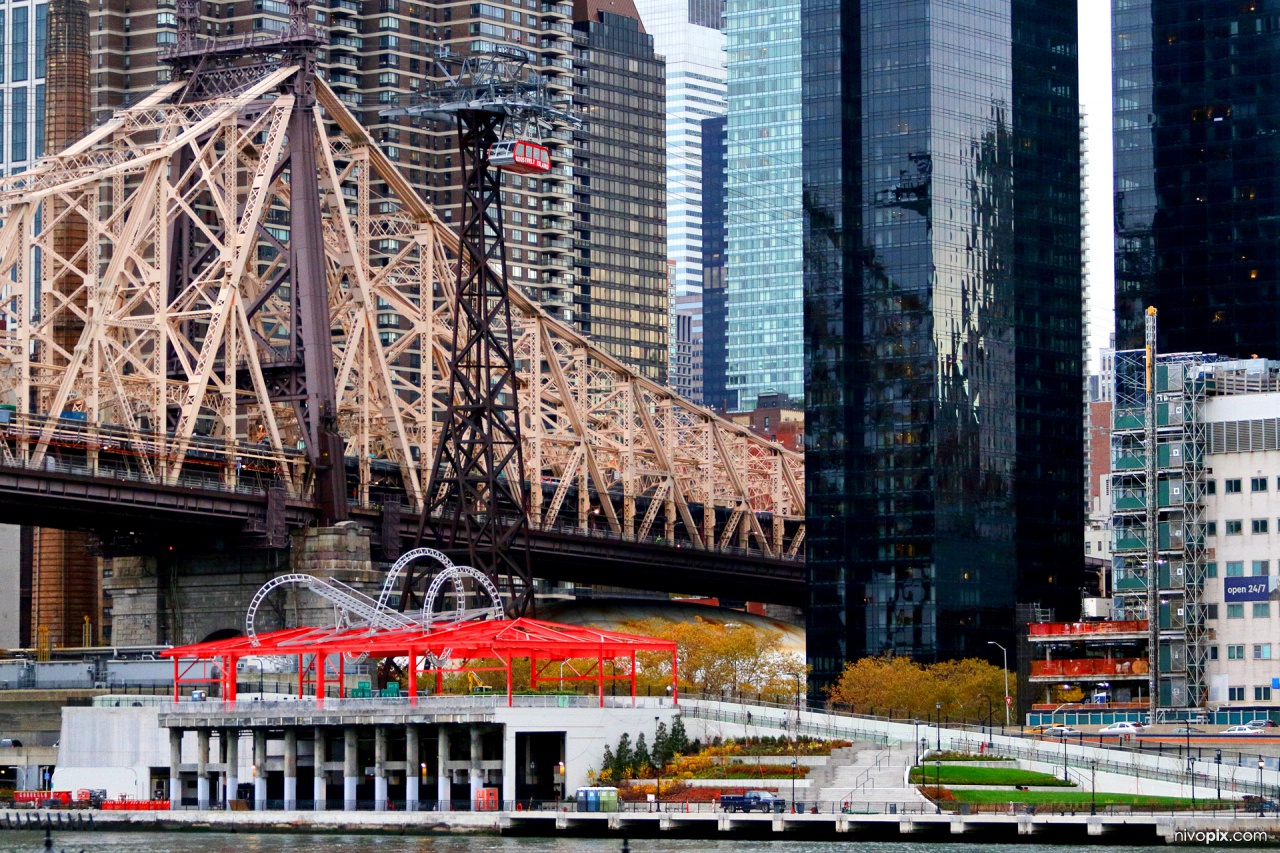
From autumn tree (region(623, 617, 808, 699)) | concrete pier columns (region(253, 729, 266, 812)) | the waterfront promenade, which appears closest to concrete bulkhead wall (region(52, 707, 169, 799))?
concrete pier columns (region(253, 729, 266, 812))

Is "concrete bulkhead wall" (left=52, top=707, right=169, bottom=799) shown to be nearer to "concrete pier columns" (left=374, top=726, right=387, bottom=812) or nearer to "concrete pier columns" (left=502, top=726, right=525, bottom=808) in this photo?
"concrete pier columns" (left=374, top=726, right=387, bottom=812)

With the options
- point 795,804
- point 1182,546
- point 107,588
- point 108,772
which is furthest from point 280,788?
point 1182,546

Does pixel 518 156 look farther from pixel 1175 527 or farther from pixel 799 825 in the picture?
pixel 799 825

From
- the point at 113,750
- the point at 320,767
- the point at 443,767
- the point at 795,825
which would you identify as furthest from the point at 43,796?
the point at 795,825

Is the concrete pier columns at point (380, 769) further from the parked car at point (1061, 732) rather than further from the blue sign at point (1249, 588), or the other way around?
the blue sign at point (1249, 588)

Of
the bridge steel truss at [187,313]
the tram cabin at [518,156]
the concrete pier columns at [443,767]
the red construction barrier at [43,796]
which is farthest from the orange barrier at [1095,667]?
the red construction barrier at [43,796]

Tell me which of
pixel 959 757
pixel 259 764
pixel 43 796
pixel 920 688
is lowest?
pixel 43 796

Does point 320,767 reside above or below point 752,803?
above
